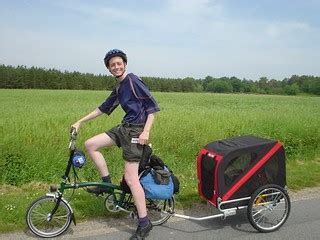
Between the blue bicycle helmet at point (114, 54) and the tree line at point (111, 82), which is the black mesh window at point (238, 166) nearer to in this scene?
the blue bicycle helmet at point (114, 54)

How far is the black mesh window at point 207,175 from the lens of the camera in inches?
166

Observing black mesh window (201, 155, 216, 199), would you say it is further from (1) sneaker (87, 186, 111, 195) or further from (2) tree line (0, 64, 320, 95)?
(2) tree line (0, 64, 320, 95)

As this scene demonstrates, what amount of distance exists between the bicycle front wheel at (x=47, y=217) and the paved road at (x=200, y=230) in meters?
0.11

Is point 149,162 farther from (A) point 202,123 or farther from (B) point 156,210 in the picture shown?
(A) point 202,123

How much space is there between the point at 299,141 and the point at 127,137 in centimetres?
725

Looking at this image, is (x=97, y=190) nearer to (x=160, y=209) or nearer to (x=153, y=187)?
(x=153, y=187)

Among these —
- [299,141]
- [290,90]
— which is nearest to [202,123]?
[299,141]

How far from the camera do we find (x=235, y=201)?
415cm

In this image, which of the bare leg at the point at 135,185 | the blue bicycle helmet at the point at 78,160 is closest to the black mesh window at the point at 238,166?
the bare leg at the point at 135,185

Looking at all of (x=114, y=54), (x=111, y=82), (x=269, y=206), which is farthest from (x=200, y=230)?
(x=111, y=82)

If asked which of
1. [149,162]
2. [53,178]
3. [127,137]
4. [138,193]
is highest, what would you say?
[127,137]

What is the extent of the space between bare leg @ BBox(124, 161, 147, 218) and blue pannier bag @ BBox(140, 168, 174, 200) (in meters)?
0.10

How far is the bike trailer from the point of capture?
406 centimetres

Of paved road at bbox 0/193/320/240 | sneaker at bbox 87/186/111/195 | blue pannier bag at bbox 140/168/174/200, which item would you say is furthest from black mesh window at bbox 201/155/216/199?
sneaker at bbox 87/186/111/195
